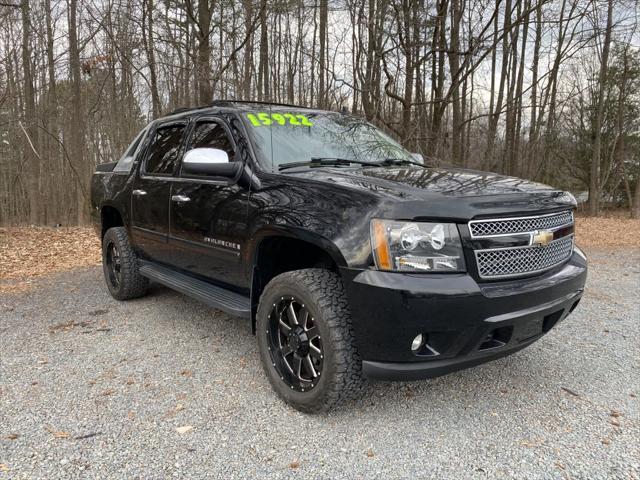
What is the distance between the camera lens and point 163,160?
14.4 feet

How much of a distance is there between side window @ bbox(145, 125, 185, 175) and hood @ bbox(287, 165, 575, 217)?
1.62 meters

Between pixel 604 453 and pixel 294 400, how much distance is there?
5.49 ft

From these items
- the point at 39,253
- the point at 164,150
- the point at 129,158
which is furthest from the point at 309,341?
the point at 39,253

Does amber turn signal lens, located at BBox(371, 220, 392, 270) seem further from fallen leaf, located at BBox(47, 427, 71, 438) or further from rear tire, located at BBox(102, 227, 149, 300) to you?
rear tire, located at BBox(102, 227, 149, 300)

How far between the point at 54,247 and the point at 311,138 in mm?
7667

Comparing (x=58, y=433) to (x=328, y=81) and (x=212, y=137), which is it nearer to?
(x=212, y=137)

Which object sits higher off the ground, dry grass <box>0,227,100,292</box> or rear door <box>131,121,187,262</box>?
rear door <box>131,121,187,262</box>

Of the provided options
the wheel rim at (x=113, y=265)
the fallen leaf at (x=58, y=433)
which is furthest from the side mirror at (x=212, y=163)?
the wheel rim at (x=113, y=265)

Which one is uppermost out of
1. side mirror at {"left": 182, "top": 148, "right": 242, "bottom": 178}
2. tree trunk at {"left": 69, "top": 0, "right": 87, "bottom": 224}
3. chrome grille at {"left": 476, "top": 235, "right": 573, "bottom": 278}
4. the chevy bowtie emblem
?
tree trunk at {"left": 69, "top": 0, "right": 87, "bottom": 224}

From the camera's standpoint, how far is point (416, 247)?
2.39 m

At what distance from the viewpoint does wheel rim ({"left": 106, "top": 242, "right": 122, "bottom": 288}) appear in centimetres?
527

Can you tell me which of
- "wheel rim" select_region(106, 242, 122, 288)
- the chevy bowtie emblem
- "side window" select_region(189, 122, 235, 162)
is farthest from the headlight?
"wheel rim" select_region(106, 242, 122, 288)

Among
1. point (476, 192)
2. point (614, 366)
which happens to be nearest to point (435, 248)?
point (476, 192)

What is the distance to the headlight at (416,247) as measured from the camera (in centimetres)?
238
